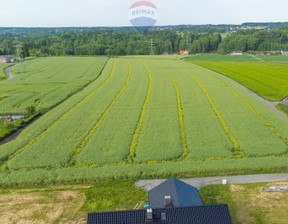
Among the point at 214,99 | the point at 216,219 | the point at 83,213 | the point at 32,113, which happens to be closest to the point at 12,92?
the point at 32,113

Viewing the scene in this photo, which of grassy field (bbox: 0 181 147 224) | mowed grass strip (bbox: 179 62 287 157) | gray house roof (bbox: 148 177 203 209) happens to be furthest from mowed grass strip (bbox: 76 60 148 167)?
mowed grass strip (bbox: 179 62 287 157)

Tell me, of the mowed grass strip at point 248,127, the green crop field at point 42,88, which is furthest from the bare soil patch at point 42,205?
the green crop field at point 42,88

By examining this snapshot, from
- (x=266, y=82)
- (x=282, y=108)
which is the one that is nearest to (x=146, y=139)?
(x=282, y=108)

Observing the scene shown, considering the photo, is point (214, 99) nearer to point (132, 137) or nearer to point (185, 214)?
point (132, 137)

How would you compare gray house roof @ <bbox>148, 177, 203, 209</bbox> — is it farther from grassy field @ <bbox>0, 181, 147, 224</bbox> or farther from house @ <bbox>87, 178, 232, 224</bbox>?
grassy field @ <bbox>0, 181, 147, 224</bbox>

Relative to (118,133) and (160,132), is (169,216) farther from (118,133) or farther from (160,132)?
(118,133)

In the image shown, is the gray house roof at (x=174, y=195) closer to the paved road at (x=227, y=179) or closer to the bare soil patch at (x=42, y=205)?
the paved road at (x=227, y=179)
